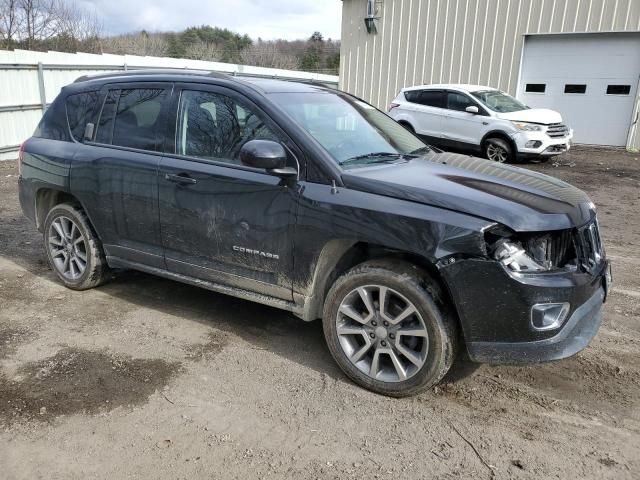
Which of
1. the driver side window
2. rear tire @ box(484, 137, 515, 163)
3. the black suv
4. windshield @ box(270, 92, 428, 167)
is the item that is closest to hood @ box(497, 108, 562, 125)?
rear tire @ box(484, 137, 515, 163)

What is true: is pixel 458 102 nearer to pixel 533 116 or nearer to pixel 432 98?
pixel 432 98

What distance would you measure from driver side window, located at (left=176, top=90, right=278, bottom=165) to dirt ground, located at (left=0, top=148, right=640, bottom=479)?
4.50 ft

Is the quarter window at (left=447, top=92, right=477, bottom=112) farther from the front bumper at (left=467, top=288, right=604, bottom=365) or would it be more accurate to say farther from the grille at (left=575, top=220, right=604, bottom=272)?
the front bumper at (left=467, top=288, right=604, bottom=365)

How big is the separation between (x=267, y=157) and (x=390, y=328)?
1278 millimetres

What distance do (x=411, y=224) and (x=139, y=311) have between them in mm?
2605

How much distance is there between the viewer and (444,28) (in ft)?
55.4

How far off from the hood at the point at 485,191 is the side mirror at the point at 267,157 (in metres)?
0.41

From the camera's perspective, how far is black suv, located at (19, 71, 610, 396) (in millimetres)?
2877

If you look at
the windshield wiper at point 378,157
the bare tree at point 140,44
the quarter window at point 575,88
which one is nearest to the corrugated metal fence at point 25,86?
the quarter window at point 575,88

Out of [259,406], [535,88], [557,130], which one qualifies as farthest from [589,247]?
[535,88]

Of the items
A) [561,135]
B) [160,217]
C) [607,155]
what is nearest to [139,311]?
[160,217]

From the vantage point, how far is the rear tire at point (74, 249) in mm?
4660

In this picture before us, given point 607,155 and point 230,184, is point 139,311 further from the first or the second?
point 607,155

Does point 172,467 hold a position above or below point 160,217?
below
